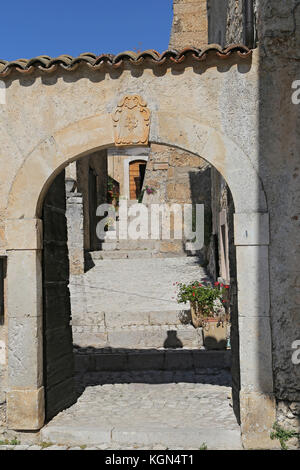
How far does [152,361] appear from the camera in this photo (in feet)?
24.1

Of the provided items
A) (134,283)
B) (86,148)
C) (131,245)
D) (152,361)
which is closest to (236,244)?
(86,148)

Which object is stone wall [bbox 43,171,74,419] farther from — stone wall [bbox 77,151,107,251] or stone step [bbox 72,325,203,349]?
stone wall [bbox 77,151,107,251]

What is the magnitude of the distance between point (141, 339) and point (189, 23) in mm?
17960

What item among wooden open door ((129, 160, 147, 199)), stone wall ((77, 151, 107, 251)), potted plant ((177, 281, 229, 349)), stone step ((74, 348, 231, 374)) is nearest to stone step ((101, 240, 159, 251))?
stone wall ((77, 151, 107, 251))

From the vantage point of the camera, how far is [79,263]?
477 inches

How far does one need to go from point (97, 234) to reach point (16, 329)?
10.6m

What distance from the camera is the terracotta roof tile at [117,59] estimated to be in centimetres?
459

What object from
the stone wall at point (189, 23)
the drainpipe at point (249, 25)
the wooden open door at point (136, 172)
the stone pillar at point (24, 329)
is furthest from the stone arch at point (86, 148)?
the wooden open door at point (136, 172)

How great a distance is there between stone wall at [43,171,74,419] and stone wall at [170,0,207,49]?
1810 centimetres

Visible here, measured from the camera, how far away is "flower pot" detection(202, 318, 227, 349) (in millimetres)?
8000

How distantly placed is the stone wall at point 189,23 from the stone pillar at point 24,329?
63.3 ft

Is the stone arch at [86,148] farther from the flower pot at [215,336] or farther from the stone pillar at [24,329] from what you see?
the flower pot at [215,336]

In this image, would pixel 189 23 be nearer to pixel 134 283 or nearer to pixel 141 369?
pixel 134 283
